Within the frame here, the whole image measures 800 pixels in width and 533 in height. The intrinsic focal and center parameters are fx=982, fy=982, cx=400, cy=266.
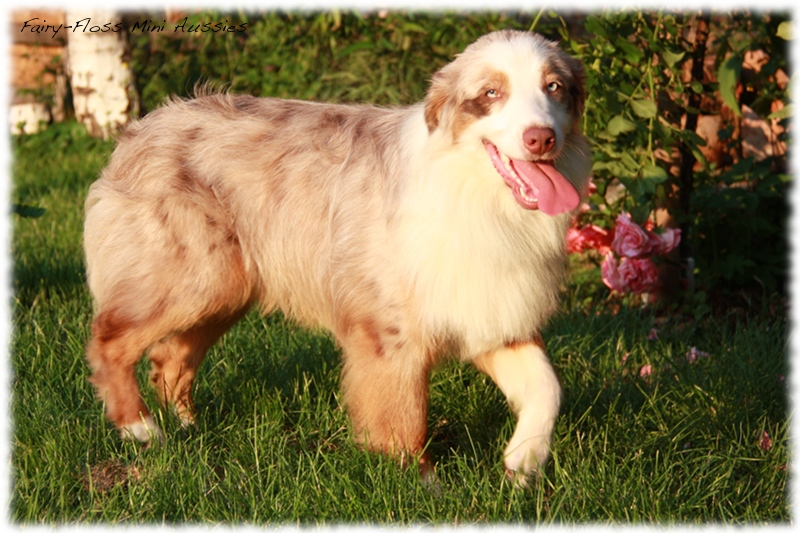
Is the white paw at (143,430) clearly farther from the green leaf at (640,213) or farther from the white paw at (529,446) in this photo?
the green leaf at (640,213)

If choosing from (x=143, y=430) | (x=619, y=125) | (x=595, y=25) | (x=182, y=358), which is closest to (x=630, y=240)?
(x=619, y=125)

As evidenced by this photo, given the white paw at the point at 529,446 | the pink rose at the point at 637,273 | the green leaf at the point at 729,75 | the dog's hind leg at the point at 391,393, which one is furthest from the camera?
the pink rose at the point at 637,273

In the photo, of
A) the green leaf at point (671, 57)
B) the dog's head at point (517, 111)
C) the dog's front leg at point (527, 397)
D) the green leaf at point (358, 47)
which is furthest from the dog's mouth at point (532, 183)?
the green leaf at point (358, 47)

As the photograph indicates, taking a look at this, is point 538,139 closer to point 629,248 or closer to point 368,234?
point 368,234

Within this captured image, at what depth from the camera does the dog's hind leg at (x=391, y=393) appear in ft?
11.6

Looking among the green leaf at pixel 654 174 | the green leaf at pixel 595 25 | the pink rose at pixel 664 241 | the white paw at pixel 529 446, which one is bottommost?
the white paw at pixel 529 446

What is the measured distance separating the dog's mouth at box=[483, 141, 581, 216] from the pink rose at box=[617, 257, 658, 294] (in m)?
1.95

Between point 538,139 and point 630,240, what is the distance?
204 cm

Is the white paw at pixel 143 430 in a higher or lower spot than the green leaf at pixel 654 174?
lower

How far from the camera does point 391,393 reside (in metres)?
3.55

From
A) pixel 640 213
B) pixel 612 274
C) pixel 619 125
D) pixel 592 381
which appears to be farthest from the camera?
pixel 612 274

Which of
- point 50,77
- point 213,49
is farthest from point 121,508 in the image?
point 50,77

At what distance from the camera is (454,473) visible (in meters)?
3.60

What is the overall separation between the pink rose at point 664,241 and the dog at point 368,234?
1.59 m
